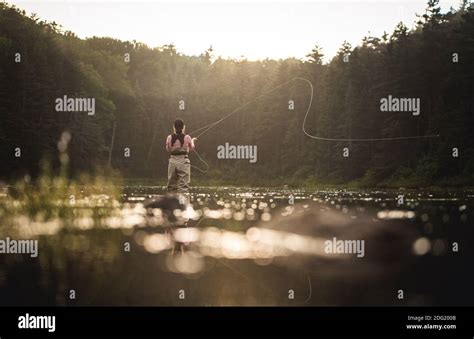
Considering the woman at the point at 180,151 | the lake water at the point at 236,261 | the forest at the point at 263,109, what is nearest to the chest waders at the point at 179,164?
the woman at the point at 180,151

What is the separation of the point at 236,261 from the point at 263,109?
76.3 meters

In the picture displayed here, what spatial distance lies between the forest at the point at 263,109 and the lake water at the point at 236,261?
29214mm

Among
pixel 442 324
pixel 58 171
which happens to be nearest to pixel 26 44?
pixel 58 171

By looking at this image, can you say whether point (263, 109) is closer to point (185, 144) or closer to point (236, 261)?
point (185, 144)

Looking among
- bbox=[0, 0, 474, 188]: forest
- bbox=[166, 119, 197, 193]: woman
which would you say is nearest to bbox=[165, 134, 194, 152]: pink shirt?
bbox=[166, 119, 197, 193]: woman

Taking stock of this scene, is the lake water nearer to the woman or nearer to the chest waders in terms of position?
the chest waders

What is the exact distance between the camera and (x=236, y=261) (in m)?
12.8

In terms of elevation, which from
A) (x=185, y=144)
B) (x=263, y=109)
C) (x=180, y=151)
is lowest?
(x=180, y=151)

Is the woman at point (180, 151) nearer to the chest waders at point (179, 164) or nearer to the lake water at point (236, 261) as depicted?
the chest waders at point (179, 164)

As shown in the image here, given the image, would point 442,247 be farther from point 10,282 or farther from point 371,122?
point 371,122

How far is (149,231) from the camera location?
17203 millimetres

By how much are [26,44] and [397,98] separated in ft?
111

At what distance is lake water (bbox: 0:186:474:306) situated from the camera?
9555mm

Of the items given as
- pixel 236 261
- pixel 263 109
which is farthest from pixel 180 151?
pixel 263 109
